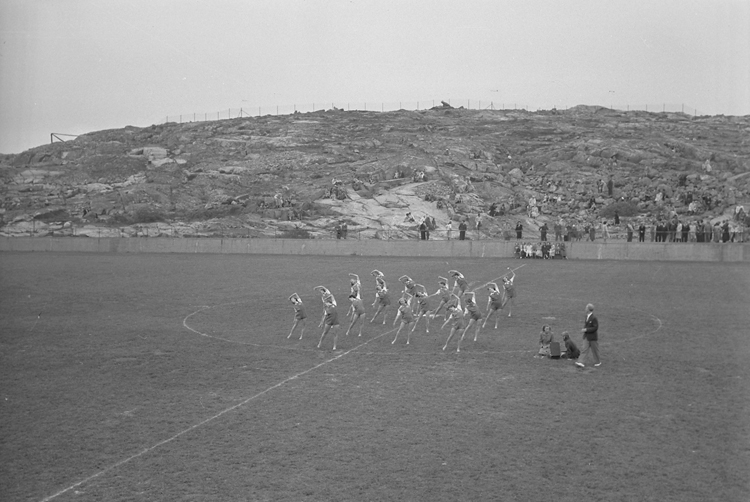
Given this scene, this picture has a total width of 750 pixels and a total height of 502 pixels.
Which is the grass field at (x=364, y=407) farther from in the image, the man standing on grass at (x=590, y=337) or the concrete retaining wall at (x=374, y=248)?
the concrete retaining wall at (x=374, y=248)

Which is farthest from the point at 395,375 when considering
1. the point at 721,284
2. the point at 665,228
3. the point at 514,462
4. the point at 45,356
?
the point at 665,228

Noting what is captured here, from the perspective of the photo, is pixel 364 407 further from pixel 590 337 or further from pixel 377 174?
pixel 377 174

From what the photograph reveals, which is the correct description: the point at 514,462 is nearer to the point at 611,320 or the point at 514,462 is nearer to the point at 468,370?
the point at 468,370

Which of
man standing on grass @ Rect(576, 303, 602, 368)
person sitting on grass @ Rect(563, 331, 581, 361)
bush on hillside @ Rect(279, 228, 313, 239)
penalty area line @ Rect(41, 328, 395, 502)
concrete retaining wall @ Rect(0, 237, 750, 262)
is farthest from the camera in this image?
bush on hillside @ Rect(279, 228, 313, 239)

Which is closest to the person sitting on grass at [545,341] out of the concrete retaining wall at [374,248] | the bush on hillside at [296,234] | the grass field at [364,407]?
the grass field at [364,407]

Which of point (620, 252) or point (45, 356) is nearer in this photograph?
point (45, 356)

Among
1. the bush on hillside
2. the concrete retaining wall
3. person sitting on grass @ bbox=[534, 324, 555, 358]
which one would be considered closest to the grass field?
person sitting on grass @ bbox=[534, 324, 555, 358]

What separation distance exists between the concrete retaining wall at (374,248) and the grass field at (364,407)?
1602 cm

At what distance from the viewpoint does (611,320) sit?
91.5ft

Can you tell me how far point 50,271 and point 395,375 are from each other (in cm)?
3251

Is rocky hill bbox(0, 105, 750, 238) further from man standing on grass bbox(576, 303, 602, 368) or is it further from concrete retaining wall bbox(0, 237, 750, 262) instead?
man standing on grass bbox(576, 303, 602, 368)

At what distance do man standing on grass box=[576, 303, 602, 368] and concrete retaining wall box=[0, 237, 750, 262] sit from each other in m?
29.5

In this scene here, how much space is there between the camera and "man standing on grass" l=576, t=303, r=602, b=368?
2058 cm

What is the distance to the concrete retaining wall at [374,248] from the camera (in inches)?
1881
